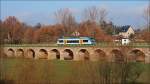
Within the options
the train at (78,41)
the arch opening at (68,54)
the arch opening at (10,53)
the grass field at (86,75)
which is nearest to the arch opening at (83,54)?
the train at (78,41)

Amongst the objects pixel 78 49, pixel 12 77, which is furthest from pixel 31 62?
pixel 78 49

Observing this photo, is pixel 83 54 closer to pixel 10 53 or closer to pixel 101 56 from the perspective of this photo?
pixel 10 53

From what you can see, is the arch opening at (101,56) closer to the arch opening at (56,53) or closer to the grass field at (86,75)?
the grass field at (86,75)

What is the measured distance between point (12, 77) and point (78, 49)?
84.7ft

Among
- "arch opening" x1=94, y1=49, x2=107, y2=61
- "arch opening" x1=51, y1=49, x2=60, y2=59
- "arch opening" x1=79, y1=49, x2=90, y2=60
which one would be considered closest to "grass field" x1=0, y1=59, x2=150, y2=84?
"arch opening" x1=94, y1=49, x2=107, y2=61

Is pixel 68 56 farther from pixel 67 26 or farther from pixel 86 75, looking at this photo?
pixel 86 75

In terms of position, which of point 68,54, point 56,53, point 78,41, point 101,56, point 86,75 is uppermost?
point 78,41

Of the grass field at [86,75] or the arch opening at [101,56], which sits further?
the arch opening at [101,56]

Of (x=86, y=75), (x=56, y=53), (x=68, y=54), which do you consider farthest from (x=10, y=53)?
(x=86, y=75)

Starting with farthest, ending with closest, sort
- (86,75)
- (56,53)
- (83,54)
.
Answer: (56,53)
(83,54)
(86,75)

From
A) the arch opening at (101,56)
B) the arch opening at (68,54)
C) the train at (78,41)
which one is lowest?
the arch opening at (68,54)

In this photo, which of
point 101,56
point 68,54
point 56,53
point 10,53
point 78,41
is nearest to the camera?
point 101,56

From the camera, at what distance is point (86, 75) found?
19.8 metres

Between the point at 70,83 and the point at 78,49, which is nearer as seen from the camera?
the point at 70,83
